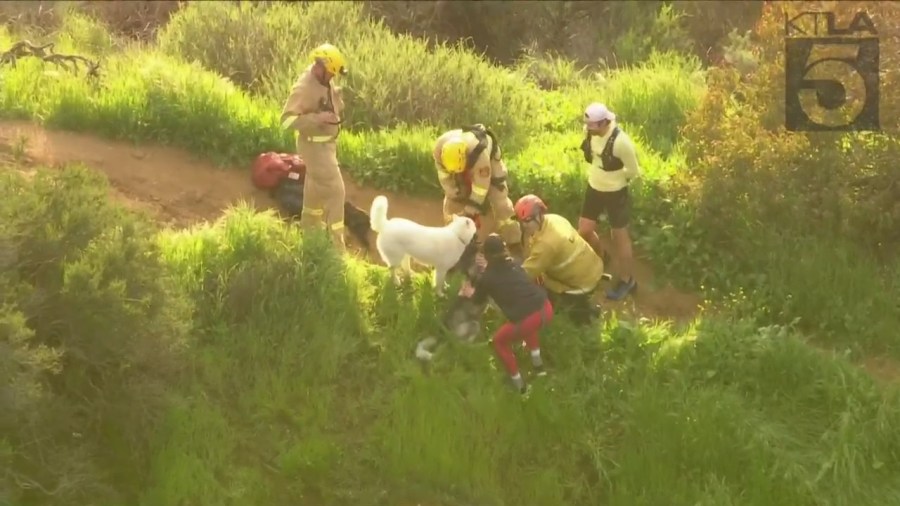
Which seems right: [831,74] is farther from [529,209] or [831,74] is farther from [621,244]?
[529,209]

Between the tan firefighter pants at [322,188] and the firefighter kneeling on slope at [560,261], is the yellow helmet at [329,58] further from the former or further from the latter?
the firefighter kneeling on slope at [560,261]

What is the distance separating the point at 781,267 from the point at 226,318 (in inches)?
171

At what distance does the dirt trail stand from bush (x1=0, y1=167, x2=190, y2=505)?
2382 mm

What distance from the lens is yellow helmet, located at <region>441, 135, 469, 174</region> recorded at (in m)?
7.61

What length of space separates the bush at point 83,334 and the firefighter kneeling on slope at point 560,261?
8.14 ft

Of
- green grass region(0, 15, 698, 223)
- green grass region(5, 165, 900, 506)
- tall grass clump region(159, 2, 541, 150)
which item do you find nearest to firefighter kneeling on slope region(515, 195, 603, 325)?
green grass region(5, 165, 900, 506)

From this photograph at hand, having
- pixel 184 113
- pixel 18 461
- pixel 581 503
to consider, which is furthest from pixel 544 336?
pixel 184 113

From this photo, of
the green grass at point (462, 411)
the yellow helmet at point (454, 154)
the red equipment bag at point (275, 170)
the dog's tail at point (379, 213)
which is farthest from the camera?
the red equipment bag at point (275, 170)

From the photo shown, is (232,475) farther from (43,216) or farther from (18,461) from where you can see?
(43,216)

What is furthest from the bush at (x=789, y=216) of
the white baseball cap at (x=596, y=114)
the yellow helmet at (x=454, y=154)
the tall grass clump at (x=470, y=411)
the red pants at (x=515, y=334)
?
the yellow helmet at (x=454, y=154)

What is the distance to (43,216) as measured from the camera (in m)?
6.34

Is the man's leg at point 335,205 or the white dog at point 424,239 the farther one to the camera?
the man's leg at point 335,205

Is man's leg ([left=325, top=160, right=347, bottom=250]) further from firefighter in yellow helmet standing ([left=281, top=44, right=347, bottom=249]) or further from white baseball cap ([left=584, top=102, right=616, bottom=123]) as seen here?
white baseball cap ([left=584, top=102, right=616, bottom=123])

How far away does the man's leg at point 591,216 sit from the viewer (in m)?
8.23
